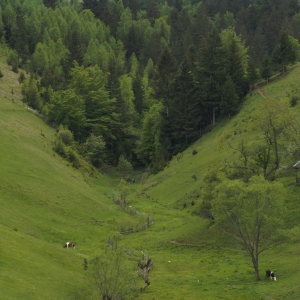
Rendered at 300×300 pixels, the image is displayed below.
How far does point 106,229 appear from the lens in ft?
184

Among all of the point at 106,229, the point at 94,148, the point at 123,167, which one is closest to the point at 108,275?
the point at 106,229

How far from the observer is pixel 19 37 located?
159000 mm

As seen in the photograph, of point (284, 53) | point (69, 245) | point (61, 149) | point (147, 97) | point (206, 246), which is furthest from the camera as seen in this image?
point (147, 97)

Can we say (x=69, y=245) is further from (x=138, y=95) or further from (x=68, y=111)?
(x=138, y=95)

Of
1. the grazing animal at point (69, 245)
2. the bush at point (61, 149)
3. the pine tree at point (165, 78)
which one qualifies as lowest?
the bush at point (61, 149)

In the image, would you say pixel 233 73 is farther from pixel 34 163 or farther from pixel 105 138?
pixel 34 163

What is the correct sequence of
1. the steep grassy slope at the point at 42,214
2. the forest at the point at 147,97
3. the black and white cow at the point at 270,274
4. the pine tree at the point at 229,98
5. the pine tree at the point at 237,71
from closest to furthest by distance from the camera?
the steep grassy slope at the point at 42,214, the black and white cow at the point at 270,274, the pine tree at the point at 229,98, the forest at the point at 147,97, the pine tree at the point at 237,71

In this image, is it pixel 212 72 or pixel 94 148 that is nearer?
pixel 94 148

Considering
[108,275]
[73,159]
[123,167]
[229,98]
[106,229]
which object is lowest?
[123,167]

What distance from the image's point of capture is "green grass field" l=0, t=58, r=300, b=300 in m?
36.3

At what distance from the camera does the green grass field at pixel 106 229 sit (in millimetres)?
36344

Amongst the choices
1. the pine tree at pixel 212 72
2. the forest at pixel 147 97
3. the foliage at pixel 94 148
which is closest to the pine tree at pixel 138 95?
the forest at pixel 147 97

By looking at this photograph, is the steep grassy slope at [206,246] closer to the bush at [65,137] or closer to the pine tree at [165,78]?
the bush at [65,137]

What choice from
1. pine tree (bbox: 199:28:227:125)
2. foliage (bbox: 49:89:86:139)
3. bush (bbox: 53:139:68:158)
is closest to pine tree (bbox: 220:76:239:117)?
pine tree (bbox: 199:28:227:125)
